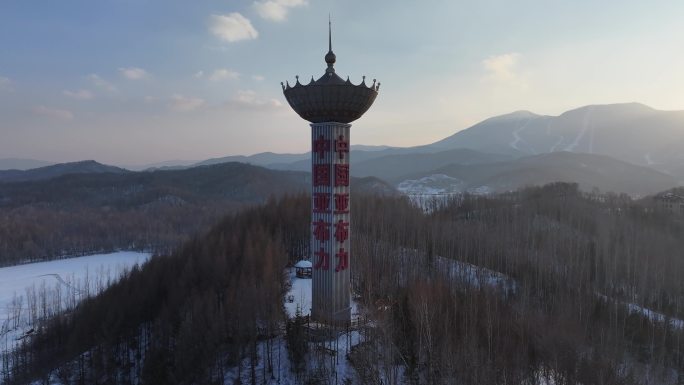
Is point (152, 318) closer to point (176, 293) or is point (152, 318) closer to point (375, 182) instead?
point (176, 293)

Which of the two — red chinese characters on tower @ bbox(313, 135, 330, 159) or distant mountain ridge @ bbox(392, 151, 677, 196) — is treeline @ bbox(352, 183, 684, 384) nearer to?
red chinese characters on tower @ bbox(313, 135, 330, 159)

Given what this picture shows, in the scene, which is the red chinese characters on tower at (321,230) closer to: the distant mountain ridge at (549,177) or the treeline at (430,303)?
the treeline at (430,303)

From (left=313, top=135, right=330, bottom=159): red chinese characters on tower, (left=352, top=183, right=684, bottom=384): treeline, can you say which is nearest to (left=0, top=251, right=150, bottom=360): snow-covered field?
(left=352, top=183, right=684, bottom=384): treeline

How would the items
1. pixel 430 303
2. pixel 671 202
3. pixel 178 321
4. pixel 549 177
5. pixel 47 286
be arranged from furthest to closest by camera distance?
pixel 549 177 < pixel 671 202 < pixel 47 286 < pixel 178 321 < pixel 430 303

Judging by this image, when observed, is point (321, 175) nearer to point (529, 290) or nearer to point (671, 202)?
point (529, 290)

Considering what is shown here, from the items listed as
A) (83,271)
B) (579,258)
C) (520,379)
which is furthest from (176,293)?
(83,271)

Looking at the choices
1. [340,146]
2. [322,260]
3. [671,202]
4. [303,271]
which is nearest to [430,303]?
[322,260]
